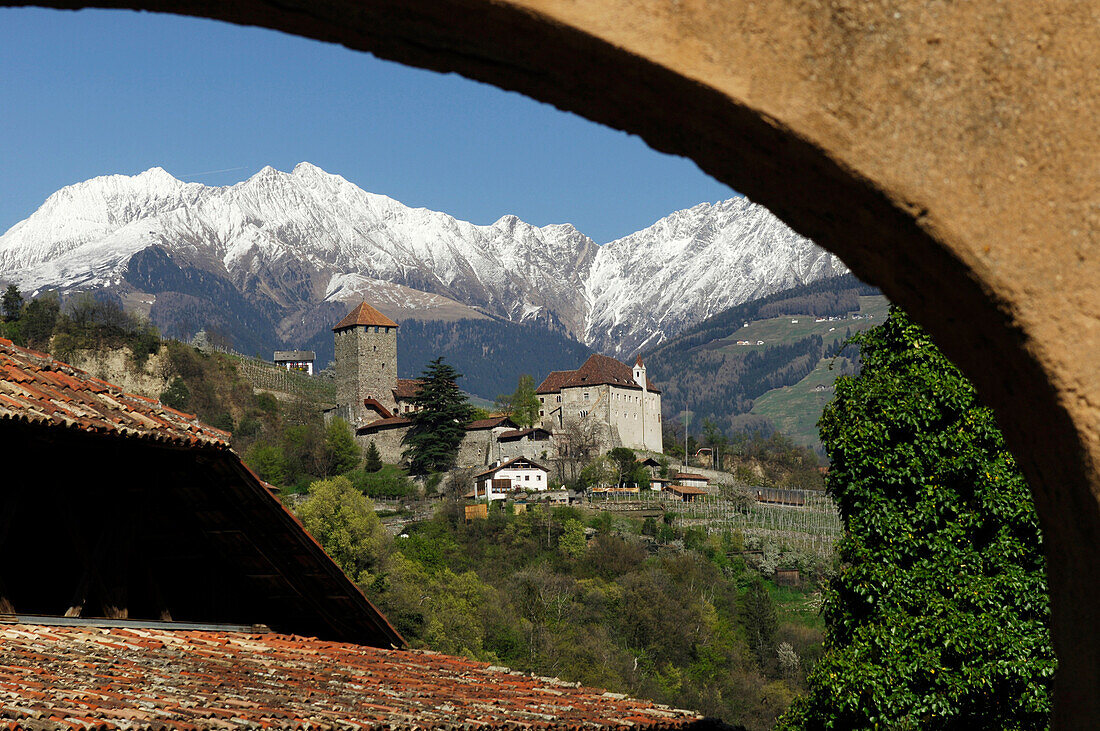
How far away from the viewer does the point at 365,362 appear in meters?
95.4

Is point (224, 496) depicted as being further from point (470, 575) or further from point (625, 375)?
point (625, 375)

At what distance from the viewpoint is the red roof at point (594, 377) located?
92.8 m

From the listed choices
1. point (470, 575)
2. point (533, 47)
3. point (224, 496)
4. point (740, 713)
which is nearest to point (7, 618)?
point (224, 496)

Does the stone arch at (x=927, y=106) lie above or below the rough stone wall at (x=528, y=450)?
below

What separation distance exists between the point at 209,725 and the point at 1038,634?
6.87 meters

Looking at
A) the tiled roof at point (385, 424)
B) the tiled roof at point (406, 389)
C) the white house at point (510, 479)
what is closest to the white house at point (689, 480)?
the white house at point (510, 479)

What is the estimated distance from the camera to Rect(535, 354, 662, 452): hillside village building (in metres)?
91.1

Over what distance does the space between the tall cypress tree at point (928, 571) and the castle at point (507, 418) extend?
7400 centimetres

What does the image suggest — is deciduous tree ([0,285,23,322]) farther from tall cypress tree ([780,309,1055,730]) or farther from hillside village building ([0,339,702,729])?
tall cypress tree ([780,309,1055,730])

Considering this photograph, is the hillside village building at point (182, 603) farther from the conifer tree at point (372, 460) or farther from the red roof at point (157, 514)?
the conifer tree at point (372, 460)

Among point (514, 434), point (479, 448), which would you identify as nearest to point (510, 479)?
point (514, 434)

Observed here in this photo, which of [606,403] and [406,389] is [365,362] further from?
[606,403]

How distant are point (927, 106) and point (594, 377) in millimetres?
91102

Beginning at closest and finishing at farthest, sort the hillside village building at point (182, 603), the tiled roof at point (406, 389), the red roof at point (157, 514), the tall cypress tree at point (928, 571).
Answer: the hillside village building at point (182, 603) < the red roof at point (157, 514) < the tall cypress tree at point (928, 571) < the tiled roof at point (406, 389)
